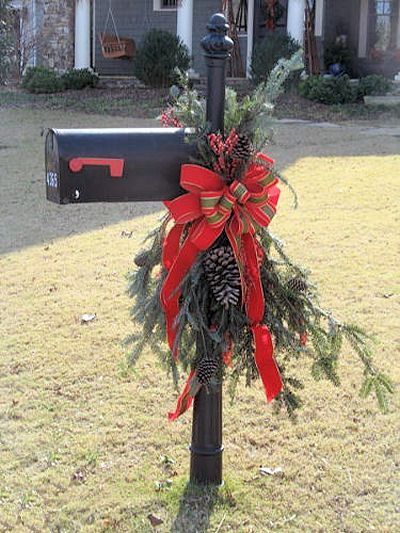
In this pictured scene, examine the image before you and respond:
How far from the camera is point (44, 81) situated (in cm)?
1878

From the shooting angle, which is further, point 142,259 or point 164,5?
point 164,5

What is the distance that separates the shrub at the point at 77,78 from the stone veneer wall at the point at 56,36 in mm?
2067

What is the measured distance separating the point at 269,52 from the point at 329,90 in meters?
1.75

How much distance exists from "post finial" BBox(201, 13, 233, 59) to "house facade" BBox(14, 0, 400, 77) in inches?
642

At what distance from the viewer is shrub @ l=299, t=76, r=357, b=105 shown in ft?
54.0

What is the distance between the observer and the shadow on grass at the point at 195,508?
3.00 m

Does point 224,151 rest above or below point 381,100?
below

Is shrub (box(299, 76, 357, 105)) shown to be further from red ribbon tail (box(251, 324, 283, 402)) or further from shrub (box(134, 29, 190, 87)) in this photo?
red ribbon tail (box(251, 324, 283, 402))

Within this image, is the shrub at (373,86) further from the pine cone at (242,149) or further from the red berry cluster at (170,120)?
the pine cone at (242,149)

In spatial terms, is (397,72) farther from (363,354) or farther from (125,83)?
(363,354)

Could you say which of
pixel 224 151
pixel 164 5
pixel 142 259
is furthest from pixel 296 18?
pixel 224 151

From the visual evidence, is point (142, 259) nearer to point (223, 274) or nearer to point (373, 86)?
point (223, 274)

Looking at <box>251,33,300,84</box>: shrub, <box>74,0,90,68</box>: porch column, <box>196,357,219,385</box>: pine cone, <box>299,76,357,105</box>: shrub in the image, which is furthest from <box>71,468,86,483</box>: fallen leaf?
<box>74,0,90,68</box>: porch column

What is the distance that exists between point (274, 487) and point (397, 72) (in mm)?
17744
